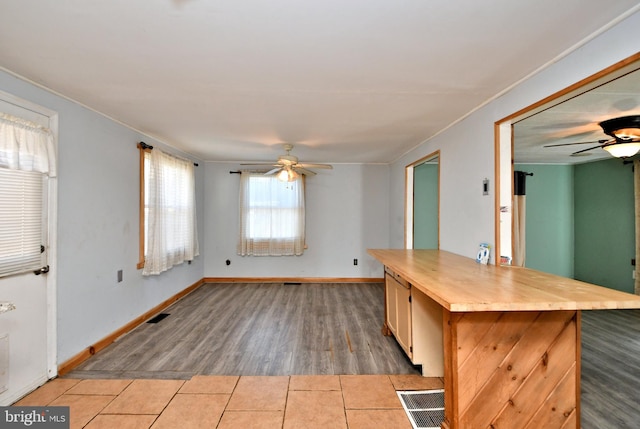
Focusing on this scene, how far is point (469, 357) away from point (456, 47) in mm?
1771

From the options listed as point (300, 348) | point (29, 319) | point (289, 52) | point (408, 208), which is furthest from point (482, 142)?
point (29, 319)

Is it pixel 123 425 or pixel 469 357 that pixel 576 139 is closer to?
pixel 469 357

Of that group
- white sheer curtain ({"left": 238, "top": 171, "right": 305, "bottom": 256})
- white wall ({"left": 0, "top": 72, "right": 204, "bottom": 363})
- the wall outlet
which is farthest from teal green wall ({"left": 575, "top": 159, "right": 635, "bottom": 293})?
white wall ({"left": 0, "top": 72, "right": 204, "bottom": 363})

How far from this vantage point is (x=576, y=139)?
3344 millimetres

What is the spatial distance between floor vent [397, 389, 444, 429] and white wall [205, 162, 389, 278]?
3357mm

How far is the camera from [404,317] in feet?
7.70

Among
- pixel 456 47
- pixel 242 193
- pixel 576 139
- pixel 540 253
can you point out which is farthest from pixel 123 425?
pixel 540 253

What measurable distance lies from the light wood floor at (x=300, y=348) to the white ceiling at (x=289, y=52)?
2.34 meters

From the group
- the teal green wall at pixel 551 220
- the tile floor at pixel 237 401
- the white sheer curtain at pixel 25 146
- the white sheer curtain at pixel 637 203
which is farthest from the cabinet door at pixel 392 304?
the white sheer curtain at pixel 637 203

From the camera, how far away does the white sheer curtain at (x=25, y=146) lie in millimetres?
1812

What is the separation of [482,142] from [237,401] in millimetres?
2883

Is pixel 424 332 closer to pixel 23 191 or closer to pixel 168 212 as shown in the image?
pixel 23 191

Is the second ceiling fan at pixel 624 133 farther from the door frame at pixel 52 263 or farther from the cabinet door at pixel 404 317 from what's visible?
the door frame at pixel 52 263

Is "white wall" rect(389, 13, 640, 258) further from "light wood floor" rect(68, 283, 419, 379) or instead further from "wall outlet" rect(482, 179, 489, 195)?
"light wood floor" rect(68, 283, 419, 379)
